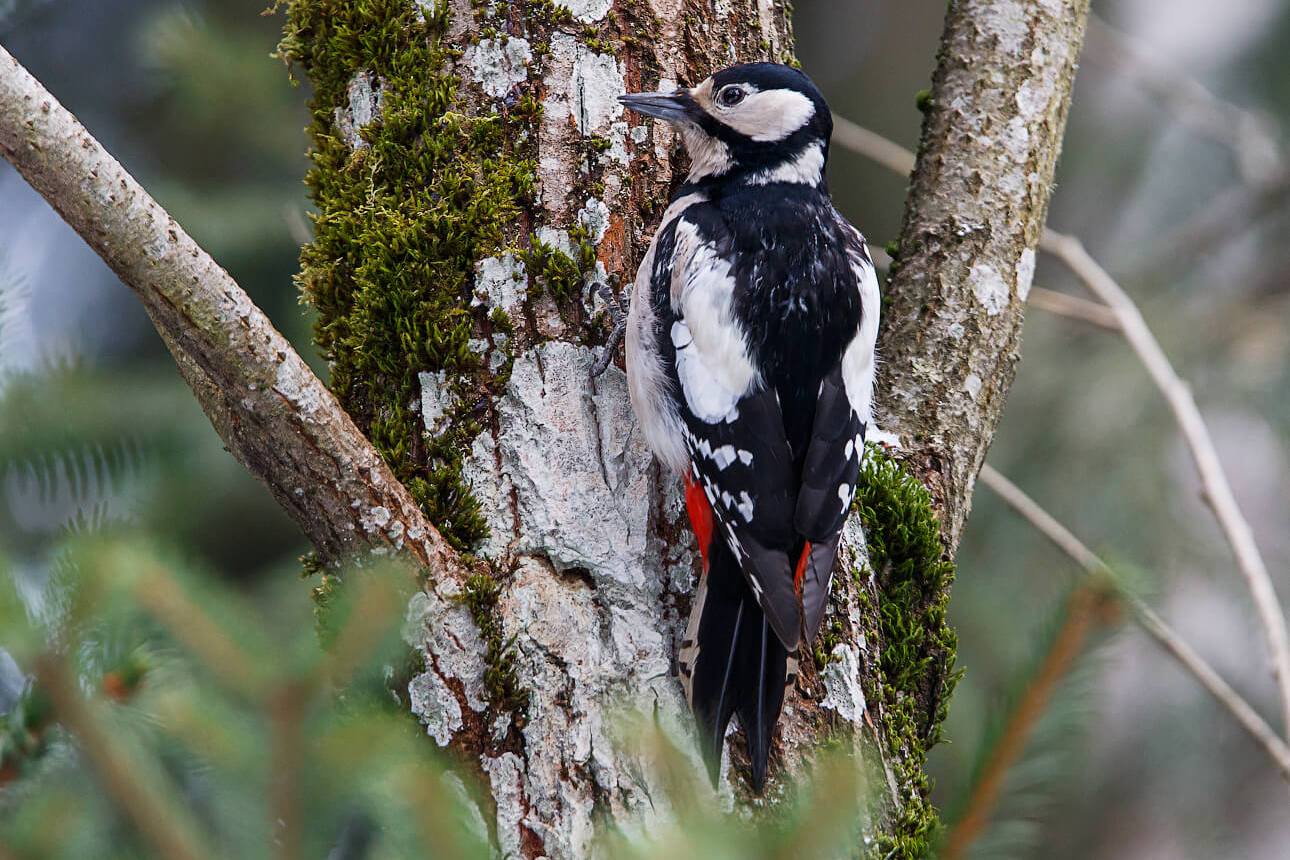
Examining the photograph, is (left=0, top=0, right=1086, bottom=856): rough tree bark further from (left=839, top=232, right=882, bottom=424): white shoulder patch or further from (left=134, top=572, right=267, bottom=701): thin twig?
(left=134, top=572, right=267, bottom=701): thin twig

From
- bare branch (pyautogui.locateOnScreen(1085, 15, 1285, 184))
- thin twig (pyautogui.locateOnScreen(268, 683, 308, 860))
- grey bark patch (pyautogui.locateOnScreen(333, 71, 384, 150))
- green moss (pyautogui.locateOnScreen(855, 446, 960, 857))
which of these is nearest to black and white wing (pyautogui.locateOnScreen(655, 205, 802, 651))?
green moss (pyautogui.locateOnScreen(855, 446, 960, 857))

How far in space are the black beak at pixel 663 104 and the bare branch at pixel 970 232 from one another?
559 millimetres

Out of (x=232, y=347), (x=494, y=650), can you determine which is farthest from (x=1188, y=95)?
(x=232, y=347)

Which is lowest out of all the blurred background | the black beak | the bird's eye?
the blurred background

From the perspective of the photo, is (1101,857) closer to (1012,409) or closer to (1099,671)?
(1012,409)

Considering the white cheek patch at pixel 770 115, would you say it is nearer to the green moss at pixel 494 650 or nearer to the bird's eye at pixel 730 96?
the bird's eye at pixel 730 96

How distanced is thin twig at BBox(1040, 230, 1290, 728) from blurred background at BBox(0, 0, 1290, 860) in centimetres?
29

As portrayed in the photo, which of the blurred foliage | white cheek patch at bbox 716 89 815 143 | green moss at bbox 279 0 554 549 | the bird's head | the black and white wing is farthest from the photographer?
white cheek patch at bbox 716 89 815 143

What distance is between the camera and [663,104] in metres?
2.47

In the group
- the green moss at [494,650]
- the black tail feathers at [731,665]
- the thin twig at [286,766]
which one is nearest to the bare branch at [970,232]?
the black tail feathers at [731,665]

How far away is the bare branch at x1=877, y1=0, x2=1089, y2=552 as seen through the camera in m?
2.53

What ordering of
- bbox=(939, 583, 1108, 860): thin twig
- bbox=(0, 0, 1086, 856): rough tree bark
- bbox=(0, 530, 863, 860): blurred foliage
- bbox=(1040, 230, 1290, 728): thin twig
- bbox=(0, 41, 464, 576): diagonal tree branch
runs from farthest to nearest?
bbox=(1040, 230, 1290, 728): thin twig
bbox=(0, 0, 1086, 856): rough tree bark
bbox=(0, 41, 464, 576): diagonal tree branch
bbox=(939, 583, 1108, 860): thin twig
bbox=(0, 530, 863, 860): blurred foliage

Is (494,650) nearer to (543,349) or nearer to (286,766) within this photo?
(543,349)

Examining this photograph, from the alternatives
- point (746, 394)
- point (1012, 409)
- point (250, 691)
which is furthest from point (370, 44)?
point (1012, 409)
